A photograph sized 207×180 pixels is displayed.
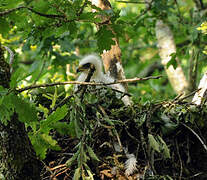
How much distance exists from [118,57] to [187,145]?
0.62m

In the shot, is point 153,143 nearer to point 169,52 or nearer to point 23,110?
point 23,110

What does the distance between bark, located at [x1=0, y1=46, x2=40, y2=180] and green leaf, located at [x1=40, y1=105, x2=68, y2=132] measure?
77 mm

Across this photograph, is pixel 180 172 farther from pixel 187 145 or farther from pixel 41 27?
pixel 41 27

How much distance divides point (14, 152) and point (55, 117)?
0.54ft

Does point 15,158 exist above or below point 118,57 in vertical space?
below

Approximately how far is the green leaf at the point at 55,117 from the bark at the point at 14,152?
0.08 meters

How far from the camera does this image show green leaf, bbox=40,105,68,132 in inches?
35.3

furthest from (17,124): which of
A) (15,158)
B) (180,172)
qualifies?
(180,172)

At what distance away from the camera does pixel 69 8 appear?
0.91 m

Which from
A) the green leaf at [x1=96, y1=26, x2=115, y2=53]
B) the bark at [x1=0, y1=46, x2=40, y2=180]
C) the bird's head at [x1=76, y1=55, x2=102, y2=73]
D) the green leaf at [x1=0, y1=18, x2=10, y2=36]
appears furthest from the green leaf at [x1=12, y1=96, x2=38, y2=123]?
the bird's head at [x1=76, y1=55, x2=102, y2=73]

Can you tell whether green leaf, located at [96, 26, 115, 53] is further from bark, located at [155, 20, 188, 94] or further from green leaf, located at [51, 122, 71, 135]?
bark, located at [155, 20, 188, 94]

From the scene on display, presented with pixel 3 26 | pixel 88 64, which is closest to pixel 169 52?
pixel 88 64

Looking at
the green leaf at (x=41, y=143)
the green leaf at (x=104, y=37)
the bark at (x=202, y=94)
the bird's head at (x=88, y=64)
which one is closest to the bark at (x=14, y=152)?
the green leaf at (x=41, y=143)

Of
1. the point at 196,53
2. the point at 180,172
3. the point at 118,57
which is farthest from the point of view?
the point at 196,53
